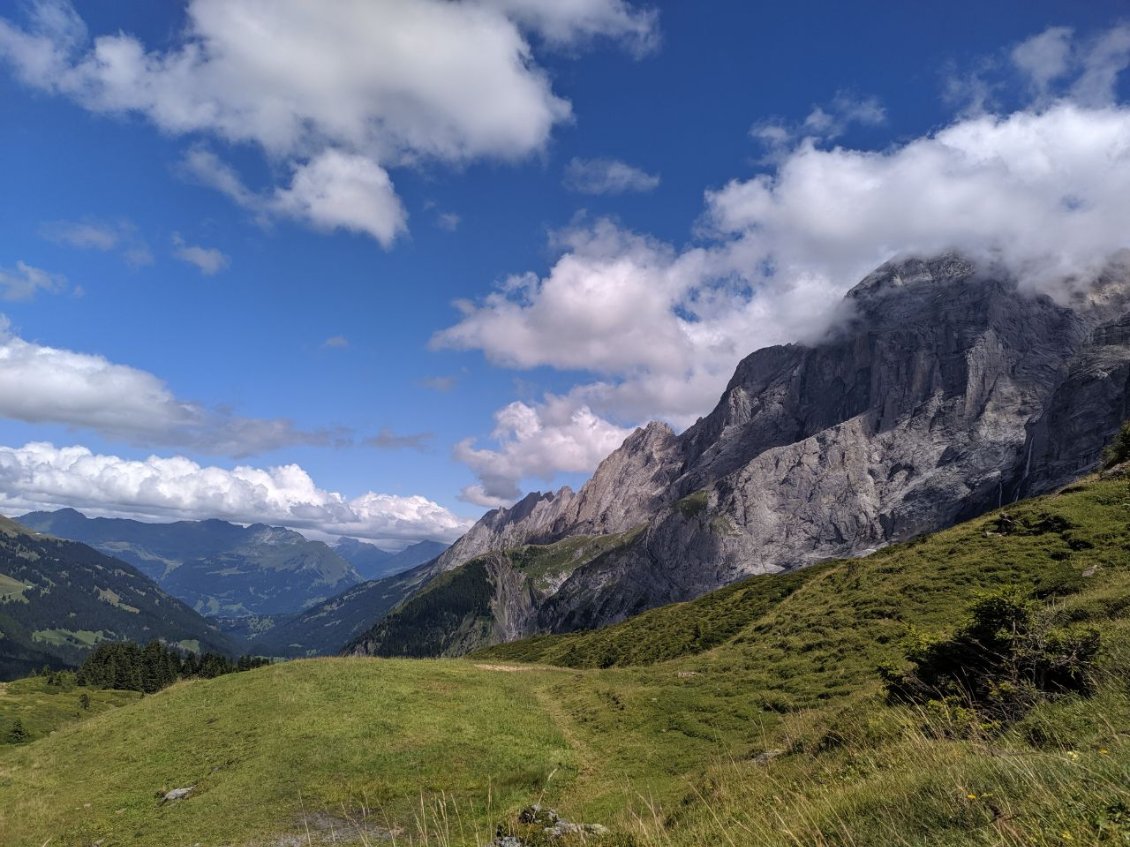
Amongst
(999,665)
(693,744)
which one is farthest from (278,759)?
(999,665)

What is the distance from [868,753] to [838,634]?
2754 cm

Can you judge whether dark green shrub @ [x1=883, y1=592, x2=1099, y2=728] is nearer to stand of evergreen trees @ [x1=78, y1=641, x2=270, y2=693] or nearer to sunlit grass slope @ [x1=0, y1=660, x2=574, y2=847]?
sunlit grass slope @ [x1=0, y1=660, x2=574, y2=847]

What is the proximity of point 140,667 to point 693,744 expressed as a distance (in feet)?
487

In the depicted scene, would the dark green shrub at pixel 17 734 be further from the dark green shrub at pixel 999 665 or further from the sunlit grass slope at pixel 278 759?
the dark green shrub at pixel 999 665

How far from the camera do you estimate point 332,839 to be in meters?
18.9

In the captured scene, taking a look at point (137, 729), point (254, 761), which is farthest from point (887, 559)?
point (137, 729)

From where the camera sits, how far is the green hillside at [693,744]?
24.2 ft

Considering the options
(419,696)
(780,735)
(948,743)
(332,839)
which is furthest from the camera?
(419,696)

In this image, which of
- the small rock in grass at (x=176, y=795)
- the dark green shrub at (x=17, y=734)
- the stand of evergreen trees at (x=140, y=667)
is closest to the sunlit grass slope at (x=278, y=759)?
the small rock in grass at (x=176, y=795)

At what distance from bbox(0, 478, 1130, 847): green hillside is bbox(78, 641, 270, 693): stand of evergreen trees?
96.3 m

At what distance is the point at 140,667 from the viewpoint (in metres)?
128

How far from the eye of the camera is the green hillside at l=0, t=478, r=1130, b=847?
291 inches

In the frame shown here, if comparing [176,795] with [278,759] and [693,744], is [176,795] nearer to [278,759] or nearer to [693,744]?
[278,759]

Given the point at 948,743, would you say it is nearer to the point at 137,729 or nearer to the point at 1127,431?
the point at 137,729
